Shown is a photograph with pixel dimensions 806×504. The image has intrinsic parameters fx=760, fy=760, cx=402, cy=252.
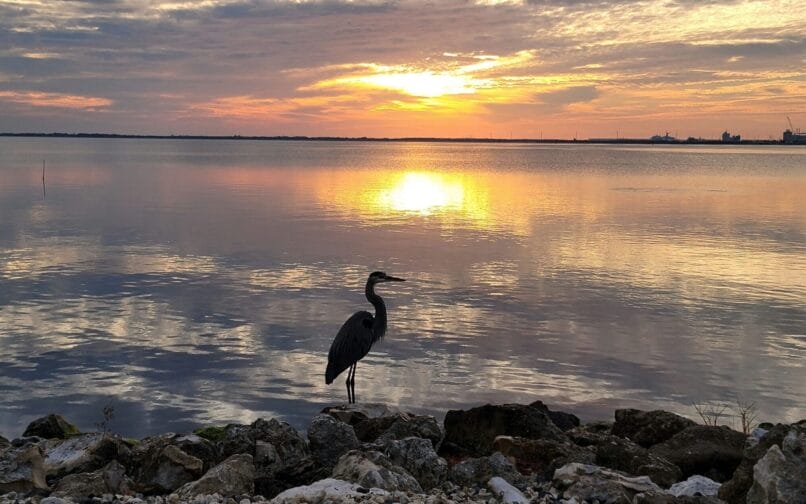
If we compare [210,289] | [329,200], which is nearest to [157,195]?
[329,200]

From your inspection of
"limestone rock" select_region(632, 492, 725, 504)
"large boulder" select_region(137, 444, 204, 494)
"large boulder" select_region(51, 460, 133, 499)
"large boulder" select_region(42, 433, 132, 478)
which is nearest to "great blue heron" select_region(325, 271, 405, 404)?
"large boulder" select_region(42, 433, 132, 478)

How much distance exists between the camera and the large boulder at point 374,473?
25.5ft

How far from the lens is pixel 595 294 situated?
23750 mm

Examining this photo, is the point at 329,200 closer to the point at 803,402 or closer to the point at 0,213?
the point at 0,213

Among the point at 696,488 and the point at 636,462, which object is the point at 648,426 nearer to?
the point at 636,462

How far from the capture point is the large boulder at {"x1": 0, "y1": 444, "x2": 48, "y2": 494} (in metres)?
8.30

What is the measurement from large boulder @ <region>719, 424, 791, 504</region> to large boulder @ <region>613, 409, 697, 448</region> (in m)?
2.70

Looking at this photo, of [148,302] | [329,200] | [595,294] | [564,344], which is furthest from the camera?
[329,200]

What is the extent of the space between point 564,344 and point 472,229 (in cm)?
2238

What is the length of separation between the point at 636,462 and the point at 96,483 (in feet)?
Answer: 20.5

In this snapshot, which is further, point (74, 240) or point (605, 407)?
point (74, 240)

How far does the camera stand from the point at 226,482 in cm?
811

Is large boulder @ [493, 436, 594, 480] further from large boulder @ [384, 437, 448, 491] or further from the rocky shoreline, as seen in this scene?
large boulder @ [384, 437, 448, 491]

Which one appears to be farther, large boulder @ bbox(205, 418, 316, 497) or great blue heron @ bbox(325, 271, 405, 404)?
great blue heron @ bbox(325, 271, 405, 404)
